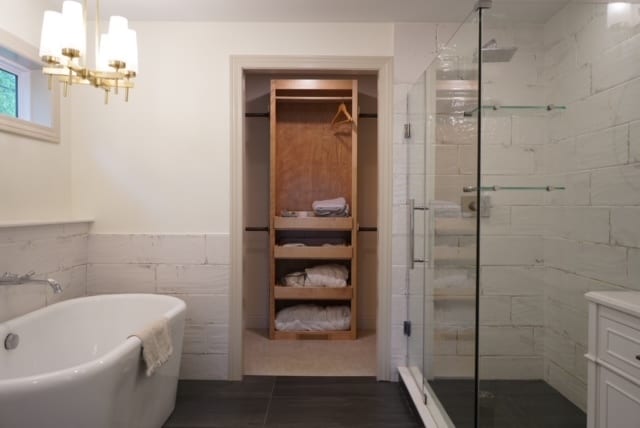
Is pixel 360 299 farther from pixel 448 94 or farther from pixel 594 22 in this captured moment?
pixel 594 22

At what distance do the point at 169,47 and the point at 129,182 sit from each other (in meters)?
0.95

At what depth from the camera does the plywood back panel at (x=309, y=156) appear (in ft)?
11.2

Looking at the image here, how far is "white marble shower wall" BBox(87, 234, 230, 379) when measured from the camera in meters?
2.44

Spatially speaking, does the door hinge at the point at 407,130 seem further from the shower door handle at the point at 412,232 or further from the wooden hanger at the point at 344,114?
the wooden hanger at the point at 344,114

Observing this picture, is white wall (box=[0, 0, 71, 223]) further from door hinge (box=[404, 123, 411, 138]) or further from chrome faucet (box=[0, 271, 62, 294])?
door hinge (box=[404, 123, 411, 138])

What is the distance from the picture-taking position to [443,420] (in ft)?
5.93

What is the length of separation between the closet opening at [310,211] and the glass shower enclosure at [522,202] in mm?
1055

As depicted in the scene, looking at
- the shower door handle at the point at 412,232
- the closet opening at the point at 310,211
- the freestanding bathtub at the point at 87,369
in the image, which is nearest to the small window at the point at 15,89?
the freestanding bathtub at the point at 87,369

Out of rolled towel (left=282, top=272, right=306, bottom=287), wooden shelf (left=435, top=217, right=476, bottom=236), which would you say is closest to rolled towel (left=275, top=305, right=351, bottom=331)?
rolled towel (left=282, top=272, right=306, bottom=287)

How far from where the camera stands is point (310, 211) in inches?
135

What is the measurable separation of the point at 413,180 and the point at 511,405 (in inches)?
52.3

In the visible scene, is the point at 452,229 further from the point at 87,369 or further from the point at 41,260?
the point at 41,260

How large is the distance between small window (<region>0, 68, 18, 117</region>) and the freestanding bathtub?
1.14 meters

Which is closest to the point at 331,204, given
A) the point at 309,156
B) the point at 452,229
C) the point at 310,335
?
the point at 309,156
